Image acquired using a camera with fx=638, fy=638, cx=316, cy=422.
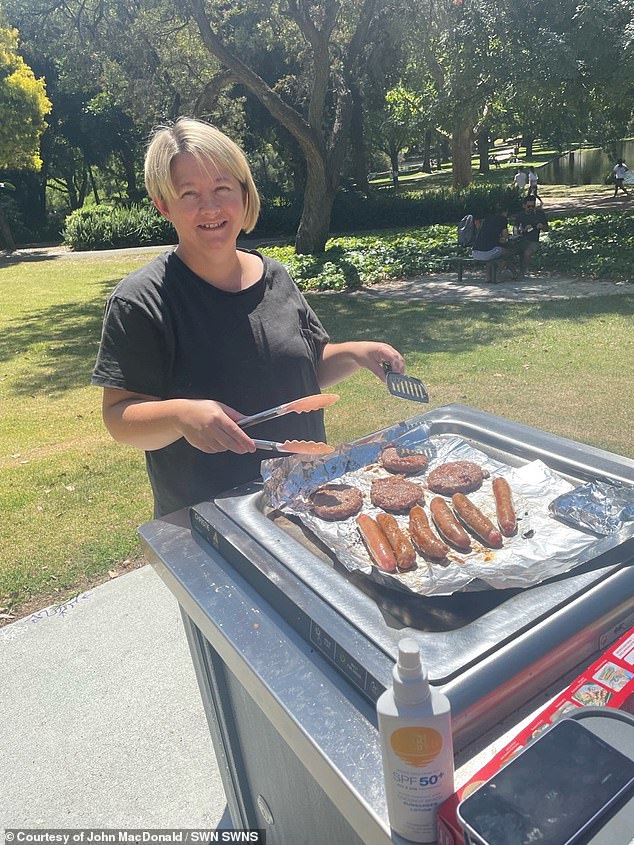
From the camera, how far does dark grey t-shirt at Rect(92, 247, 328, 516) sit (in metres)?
1.74

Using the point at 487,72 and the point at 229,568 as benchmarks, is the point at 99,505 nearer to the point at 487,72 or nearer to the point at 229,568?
the point at 229,568

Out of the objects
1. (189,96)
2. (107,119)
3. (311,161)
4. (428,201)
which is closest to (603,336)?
(311,161)

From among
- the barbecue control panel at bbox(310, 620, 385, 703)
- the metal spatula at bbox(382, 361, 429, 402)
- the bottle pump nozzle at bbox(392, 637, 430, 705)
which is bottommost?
the barbecue control panel at bbox(310, 620, 385, 703)

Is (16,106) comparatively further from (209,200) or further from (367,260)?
(209,200)

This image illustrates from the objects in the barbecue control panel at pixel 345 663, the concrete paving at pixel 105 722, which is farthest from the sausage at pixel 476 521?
the concrete paving at pixel 105 722

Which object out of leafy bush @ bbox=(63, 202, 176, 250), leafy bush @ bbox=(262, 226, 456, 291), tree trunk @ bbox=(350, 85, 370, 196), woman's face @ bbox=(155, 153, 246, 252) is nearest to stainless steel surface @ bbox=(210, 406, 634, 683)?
woman's face @ bbox=(155, 153, 246, 252)

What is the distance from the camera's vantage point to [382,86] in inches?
848

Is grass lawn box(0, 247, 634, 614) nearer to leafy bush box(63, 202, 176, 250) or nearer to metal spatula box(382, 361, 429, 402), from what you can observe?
metal spatula box(382, 361, 429, 402)

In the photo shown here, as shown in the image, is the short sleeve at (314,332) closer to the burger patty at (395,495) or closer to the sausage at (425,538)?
the burger patty at (395,495)

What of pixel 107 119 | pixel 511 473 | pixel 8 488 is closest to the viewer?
pixel 511 473

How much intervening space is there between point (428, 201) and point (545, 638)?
20.4m

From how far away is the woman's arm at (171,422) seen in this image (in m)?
1.50

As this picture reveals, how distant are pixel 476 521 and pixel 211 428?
0.65 meters

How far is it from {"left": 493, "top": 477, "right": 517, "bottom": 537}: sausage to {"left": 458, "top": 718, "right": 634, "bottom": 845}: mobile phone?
0.57 metres
